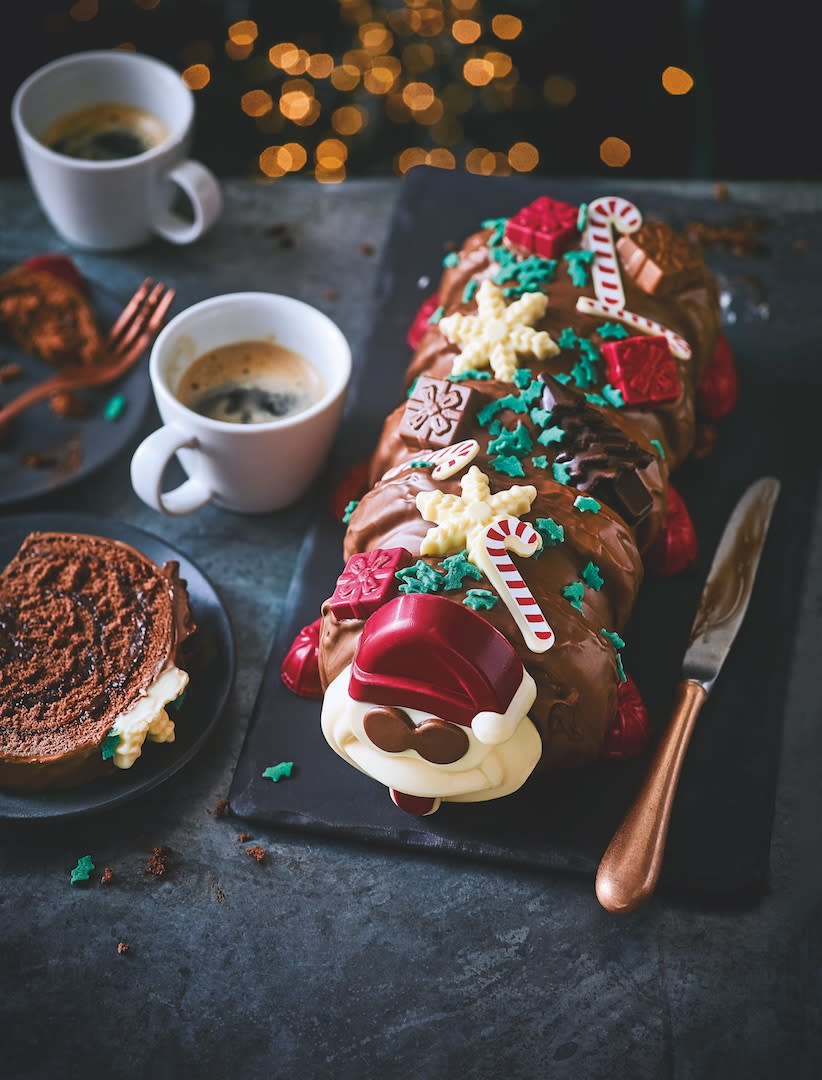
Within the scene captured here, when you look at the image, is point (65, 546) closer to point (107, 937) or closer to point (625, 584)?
point (107, 937)

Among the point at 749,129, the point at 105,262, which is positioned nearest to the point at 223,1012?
the point at 105,262

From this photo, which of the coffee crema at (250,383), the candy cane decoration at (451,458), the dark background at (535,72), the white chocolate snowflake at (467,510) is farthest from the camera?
the dark background at (535,72)

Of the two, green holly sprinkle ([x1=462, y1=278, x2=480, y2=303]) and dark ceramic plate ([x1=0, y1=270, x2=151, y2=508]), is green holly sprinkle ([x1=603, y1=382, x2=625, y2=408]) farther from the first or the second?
dark ceramic plate ([x1=0, y1=270, x2=151, y2=508])

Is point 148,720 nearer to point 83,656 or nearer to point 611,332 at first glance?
point 83,656

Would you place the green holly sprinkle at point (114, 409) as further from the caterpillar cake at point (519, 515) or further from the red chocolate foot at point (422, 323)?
the red chocolate foot at point (422, 323)

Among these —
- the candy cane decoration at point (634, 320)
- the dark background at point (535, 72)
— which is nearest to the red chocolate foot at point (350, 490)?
the candy cane decoration at point (634, 320)

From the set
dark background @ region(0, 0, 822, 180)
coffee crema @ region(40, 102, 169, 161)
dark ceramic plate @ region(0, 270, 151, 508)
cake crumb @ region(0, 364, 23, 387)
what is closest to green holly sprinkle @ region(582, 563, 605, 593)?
dark ceramic plate @ region(0, 270, 151, 508)
